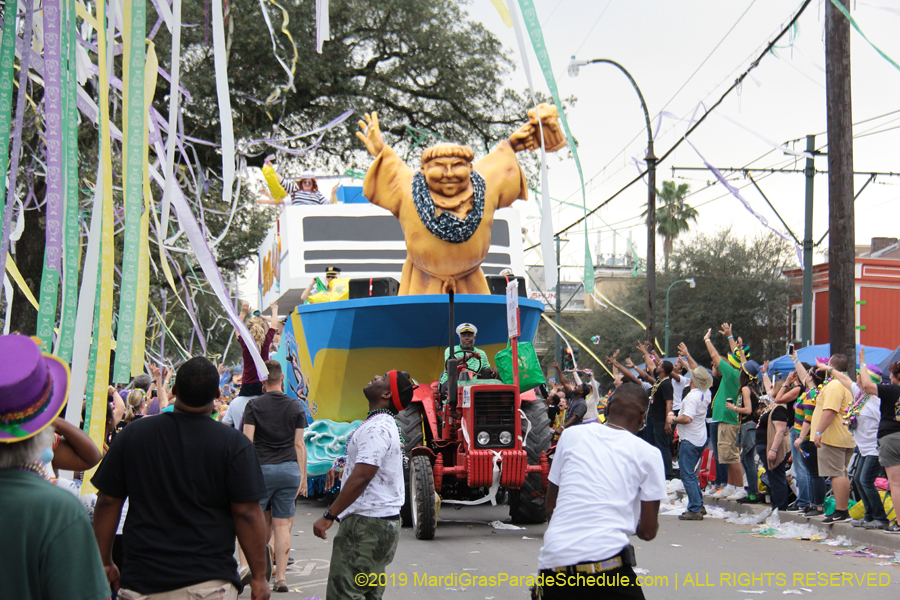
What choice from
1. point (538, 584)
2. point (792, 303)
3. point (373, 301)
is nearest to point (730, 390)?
point (373, 301)

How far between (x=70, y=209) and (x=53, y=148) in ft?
1.08

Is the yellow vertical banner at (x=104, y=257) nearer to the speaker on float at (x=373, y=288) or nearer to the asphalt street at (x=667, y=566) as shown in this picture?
the asphalt street at (x=667, y=566)

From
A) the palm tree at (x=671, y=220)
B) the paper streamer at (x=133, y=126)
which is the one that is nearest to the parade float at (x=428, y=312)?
the paper streamer at (x=133, y=126)

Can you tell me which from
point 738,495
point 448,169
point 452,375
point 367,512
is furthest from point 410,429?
point 738,495

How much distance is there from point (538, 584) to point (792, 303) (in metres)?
36.3

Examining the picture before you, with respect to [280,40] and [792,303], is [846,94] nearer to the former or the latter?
[280,40]

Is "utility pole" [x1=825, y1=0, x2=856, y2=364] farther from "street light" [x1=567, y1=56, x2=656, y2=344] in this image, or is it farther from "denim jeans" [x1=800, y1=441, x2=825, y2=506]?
"street light" [x1=567, y1=56, x2=656, y2=344]

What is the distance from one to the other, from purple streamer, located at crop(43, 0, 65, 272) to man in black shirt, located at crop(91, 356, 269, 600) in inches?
26.8

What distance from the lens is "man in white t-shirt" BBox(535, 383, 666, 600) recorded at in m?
3.31

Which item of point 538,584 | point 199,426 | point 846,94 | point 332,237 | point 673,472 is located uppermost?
point 846,94

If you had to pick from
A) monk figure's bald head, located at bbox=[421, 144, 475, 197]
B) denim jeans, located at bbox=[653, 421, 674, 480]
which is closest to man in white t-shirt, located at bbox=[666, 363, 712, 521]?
denim jeans, located at bbox=[653, 421, 674, 480]

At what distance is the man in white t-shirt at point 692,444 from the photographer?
9.91 meters

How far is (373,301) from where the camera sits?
31.2 feet

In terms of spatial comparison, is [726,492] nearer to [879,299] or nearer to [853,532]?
[853,532]
